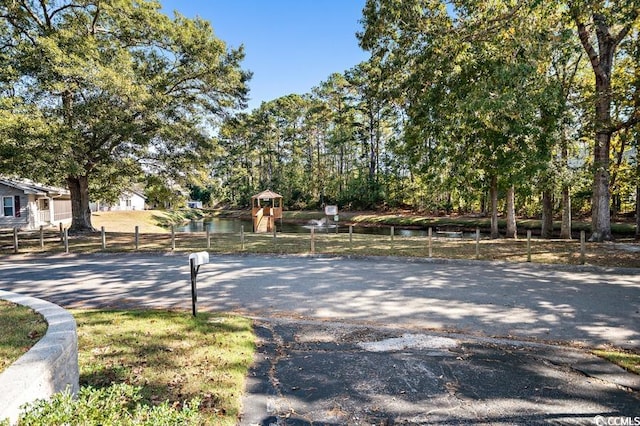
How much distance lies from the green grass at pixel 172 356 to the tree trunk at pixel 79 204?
50.1ft

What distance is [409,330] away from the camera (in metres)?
5.24

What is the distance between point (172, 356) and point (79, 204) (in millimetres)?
17947

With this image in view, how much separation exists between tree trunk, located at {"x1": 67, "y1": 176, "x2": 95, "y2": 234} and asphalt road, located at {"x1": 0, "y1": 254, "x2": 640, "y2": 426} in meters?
8.52

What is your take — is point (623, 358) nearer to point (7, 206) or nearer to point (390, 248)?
point (390, 248)

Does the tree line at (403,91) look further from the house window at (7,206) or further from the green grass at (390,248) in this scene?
the house window at (7,206)

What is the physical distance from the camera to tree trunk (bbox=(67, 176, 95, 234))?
58.8 ft

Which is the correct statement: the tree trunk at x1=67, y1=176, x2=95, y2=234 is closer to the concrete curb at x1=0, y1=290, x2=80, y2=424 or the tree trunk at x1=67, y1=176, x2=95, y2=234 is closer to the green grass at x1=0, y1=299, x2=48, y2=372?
the green grass at x1=0, y1=299, x2=48, y2=372

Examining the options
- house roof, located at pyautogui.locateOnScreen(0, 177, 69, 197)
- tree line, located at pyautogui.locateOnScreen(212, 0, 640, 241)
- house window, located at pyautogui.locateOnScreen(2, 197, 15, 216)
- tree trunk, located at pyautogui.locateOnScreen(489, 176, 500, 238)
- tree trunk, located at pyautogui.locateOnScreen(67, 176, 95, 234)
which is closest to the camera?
tree line, located at pyautogui.locateOnScreen(212, 0, 640, 241)

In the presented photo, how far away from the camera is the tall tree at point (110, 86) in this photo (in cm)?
1311

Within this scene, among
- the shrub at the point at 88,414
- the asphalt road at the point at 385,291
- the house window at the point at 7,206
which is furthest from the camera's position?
the house window at the point at 7,206

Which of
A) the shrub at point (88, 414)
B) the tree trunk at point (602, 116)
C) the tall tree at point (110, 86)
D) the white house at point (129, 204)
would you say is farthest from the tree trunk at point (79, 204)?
the white house at point (129, 204)

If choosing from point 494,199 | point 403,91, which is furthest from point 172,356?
point 494,199

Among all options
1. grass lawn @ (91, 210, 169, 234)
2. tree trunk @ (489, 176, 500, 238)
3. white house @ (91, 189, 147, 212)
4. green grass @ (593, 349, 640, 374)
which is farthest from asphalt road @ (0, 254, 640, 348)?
white house @ (91, 189, 147, 212)

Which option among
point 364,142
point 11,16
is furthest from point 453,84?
point 364,142
